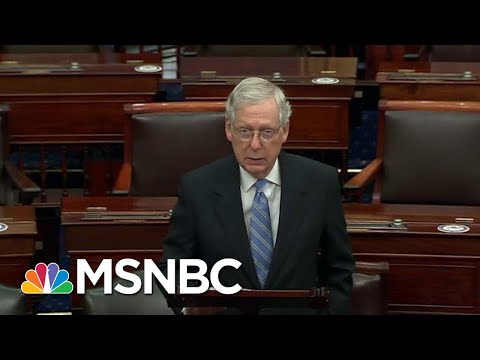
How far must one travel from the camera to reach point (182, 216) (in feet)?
5.18

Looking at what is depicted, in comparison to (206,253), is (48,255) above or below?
below

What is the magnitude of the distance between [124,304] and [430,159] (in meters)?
0.76

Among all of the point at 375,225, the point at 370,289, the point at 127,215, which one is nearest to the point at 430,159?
the point at 375,225

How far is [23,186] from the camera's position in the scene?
209cm

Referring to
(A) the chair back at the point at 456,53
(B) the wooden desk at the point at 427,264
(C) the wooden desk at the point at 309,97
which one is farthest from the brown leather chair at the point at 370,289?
(A) the chair back at the point at 456,53

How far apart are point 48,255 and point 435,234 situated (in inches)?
26.1

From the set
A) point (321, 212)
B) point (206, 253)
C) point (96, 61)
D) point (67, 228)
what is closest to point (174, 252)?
point (206, 253)

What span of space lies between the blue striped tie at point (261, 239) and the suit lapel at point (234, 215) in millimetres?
17

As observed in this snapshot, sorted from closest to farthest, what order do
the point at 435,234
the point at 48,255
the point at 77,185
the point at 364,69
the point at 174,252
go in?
the point at 174,252, the point at 435,234, the point at 48,255, the point at 77,185, the point at 364,69

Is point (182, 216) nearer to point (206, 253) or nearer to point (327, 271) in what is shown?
point (206, 253)

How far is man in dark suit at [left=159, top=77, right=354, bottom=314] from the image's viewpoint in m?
1.55

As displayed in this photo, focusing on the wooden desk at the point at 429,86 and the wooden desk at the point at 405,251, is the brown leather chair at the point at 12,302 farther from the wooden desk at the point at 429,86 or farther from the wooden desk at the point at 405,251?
the wooden desk at the point at 429,86

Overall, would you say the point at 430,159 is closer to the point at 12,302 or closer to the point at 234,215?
the point at 234,215

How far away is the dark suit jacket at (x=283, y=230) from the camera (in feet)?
5.12
